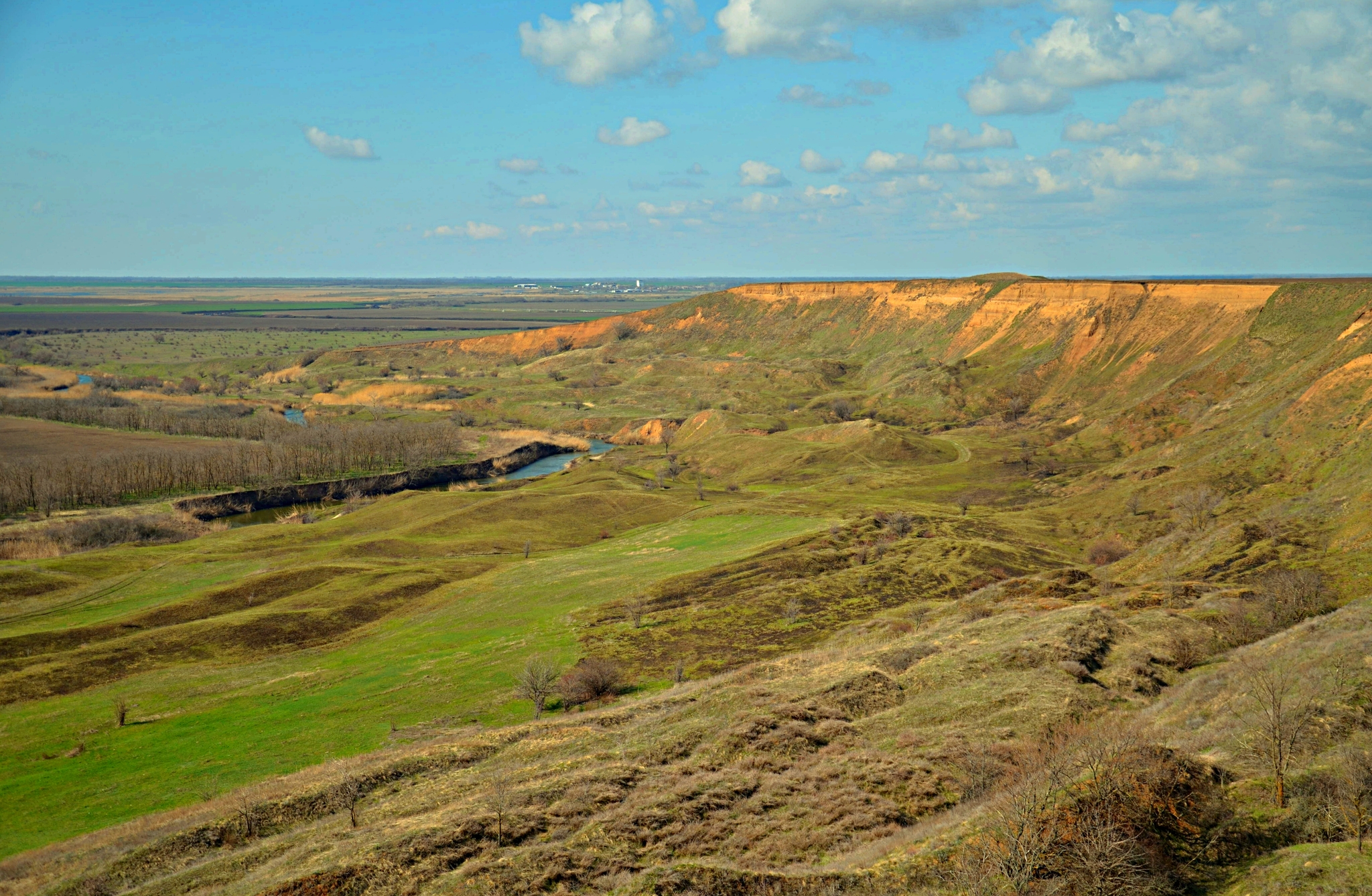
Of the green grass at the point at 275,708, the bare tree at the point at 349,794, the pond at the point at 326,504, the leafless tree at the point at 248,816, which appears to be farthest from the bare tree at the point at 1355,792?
the pond at the point at 326,504

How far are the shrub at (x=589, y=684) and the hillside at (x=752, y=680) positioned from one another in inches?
31.1

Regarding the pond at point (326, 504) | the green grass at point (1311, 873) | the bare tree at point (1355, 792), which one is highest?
the bare tree at point (1355, 792)

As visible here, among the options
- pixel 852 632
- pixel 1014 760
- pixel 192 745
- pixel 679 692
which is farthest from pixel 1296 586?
pixel 192 745

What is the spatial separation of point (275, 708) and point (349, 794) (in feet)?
84.9

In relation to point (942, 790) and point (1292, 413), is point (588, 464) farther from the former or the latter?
point (942, 790)

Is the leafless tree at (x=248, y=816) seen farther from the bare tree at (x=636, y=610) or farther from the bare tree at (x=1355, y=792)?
the bare tree at (x=636, y=610)

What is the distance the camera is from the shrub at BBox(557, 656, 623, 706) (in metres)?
60.6

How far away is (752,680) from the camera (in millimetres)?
51750

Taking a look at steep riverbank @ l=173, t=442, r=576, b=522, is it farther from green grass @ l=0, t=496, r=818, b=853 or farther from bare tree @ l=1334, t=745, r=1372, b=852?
bare tree @ l=1334, t=745, r=1372, b=852

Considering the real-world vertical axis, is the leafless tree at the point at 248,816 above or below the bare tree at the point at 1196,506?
below

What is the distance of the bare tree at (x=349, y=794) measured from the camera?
3800cm

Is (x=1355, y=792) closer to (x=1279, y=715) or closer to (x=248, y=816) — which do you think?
(x=1279, y=715)

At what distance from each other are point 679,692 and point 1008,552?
50.4 metres

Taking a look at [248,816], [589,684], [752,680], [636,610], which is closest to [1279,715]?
[752,680]
